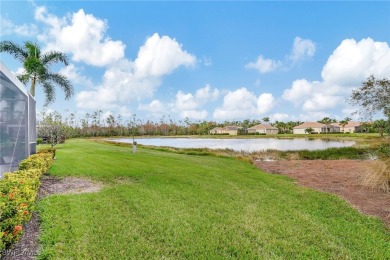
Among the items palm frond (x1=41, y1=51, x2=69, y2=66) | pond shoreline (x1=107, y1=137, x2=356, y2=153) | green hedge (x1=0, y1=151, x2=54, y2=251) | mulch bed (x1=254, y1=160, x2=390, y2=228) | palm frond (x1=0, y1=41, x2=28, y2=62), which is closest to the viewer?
green hedge (x1=0, y1=151, x2=54, y2=251)

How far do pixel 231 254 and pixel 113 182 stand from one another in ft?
20.7

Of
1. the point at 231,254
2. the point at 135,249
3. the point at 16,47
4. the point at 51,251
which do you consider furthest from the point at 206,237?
the point at 16,47

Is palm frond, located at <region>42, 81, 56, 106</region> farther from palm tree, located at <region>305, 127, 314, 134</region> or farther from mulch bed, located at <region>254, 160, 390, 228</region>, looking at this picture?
palm tree, located at <region>305, 127, 314, 134</region>

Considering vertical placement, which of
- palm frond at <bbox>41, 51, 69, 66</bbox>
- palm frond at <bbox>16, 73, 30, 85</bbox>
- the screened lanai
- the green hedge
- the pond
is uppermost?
palm frond at <bbox>41, 51, 69, 66</bbox>

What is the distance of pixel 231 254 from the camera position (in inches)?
172

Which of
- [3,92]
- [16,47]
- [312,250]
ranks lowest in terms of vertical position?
[312,250]

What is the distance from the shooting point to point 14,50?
2112 centimetres

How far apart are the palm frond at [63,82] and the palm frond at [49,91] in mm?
477

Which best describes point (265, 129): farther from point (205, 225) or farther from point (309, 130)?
point (205, 225)

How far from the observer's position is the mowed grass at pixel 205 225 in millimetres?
4465

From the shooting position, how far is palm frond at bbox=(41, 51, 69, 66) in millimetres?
21984

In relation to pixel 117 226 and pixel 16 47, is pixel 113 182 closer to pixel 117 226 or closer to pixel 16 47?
pixel 117 226

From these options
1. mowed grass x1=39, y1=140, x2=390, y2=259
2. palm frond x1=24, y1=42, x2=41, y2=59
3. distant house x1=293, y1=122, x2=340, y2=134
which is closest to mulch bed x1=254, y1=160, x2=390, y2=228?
mowed grass x1=39, y1=140, x2=390, y2=259

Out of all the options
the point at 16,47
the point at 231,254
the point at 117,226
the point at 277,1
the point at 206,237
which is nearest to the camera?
the point at 231,254
